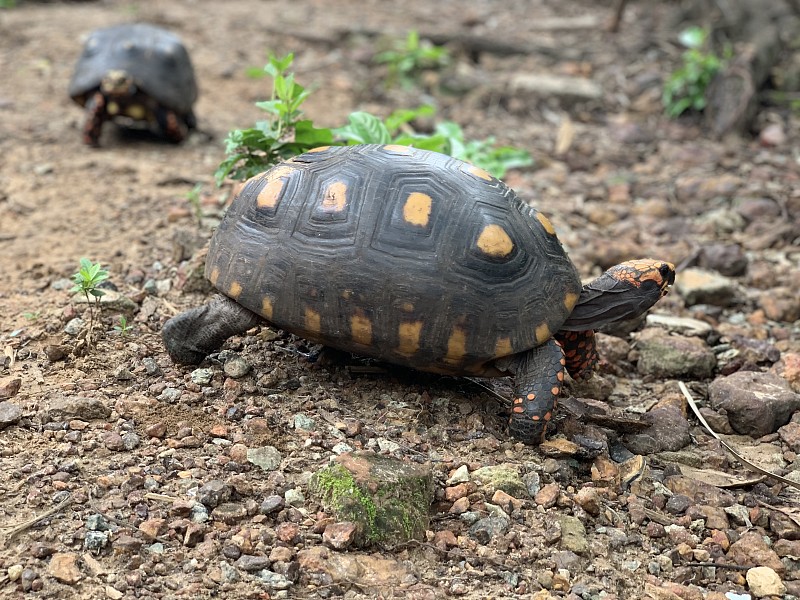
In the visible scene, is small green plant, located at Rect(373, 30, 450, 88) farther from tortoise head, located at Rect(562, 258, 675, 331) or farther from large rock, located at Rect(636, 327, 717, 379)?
tortoise head, located at Rect(562, 258, 675, 331)

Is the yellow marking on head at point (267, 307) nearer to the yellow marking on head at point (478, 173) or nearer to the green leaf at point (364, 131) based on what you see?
the yellow marking on head at point (478, 173)

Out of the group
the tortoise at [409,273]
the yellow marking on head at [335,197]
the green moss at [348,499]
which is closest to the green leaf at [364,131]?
the tortoise at [409,273]

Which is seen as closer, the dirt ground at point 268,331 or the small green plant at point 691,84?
the dirt ground at point 268,331

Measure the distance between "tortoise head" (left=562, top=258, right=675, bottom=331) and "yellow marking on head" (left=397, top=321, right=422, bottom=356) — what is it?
796 mm

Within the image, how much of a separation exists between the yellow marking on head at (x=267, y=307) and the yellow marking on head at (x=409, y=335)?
2.07 feet

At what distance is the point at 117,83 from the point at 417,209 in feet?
17.3

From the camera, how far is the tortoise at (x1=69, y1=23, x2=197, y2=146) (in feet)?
26.4

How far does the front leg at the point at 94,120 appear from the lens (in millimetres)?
7969

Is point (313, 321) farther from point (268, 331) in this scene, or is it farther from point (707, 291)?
point (707, 291)

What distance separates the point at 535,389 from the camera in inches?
152

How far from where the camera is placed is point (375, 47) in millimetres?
11438

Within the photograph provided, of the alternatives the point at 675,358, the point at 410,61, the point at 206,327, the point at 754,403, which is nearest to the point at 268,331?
the point at 206,327

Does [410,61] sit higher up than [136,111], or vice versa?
[410,61]

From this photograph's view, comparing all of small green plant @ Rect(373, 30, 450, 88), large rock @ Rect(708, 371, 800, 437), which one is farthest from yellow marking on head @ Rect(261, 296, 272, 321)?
small green plant @ Rect(373, 30, 450, 88)
